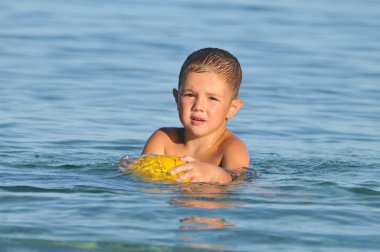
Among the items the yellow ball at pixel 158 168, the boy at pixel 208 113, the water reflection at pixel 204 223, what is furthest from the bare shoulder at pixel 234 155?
the water reflection at pixel 204 223

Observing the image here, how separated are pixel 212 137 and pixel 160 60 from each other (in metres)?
7.69

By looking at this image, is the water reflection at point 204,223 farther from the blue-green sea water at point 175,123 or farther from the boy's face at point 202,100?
the boy's face at point 202,100

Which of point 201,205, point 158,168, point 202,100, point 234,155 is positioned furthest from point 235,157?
point 201,205

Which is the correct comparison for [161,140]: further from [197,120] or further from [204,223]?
[204,223]

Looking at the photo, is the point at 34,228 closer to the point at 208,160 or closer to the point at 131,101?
the point at 208,160

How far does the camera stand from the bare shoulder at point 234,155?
905cm

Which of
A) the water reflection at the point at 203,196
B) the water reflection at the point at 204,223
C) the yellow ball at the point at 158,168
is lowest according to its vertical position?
the water reflection at the point at 204,223

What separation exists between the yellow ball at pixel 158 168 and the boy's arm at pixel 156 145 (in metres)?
0.72

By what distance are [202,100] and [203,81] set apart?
15 centimetres

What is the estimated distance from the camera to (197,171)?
26.9ft

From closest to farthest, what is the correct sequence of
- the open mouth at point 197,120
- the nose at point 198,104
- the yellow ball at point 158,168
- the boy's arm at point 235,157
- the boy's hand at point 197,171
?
1. the boy's hand at point 197,171
2. the yellow ball at point 158,168
3. the nose at point 198,104
4. the open mouth at point 197,120
5. the boy's arm at point 235,157

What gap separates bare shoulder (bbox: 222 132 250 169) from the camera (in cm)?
905

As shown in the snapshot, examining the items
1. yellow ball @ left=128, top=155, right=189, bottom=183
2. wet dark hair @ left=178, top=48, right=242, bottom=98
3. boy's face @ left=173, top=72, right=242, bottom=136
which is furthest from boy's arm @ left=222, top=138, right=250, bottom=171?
yellow ball @ left=128, top=155, right=189, bottom=183

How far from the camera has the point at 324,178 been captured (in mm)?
9195
